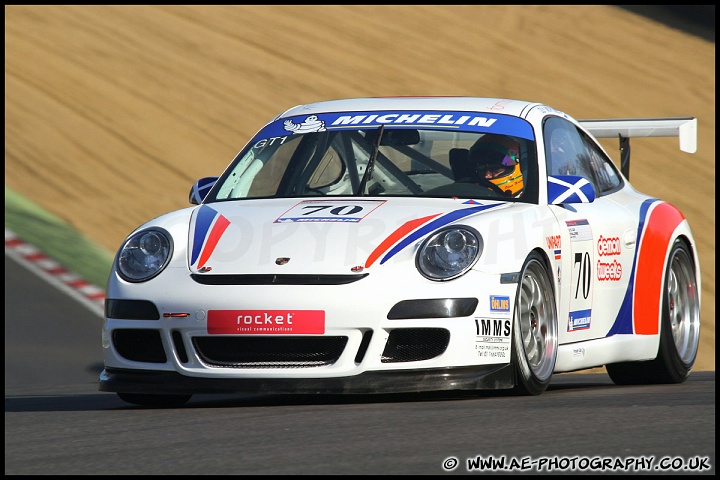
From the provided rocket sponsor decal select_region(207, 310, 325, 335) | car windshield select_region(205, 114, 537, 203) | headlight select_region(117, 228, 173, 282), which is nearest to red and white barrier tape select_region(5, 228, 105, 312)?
car windshield select_region(205, 114, 537, 203)

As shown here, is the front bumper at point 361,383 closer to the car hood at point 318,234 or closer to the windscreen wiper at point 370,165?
the car hood at point 318,234

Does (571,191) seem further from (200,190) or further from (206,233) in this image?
(200,190)

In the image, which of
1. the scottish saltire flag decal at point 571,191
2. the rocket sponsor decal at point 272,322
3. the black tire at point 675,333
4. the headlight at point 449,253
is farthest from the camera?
the black tire at point 675,333

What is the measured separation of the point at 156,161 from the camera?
16.1 m

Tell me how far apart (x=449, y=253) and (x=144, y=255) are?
133 cm

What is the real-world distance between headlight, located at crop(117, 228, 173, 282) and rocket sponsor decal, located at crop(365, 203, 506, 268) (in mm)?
932

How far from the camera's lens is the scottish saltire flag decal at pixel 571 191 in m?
6.89

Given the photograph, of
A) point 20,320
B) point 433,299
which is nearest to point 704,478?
point 433,299

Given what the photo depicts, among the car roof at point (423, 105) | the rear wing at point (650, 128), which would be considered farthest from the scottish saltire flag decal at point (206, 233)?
the rear wing at point (650, 128)

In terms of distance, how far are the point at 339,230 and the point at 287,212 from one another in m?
0.43

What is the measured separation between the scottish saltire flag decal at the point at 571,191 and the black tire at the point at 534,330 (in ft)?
1.50

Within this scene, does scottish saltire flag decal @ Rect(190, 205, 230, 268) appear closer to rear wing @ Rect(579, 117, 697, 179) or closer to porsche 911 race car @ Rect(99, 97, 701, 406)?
porsche 911 race car @ Rect(99, 97, 701, 406)

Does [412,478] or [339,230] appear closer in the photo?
[412,478]

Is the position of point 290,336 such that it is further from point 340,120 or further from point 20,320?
point 20,320
